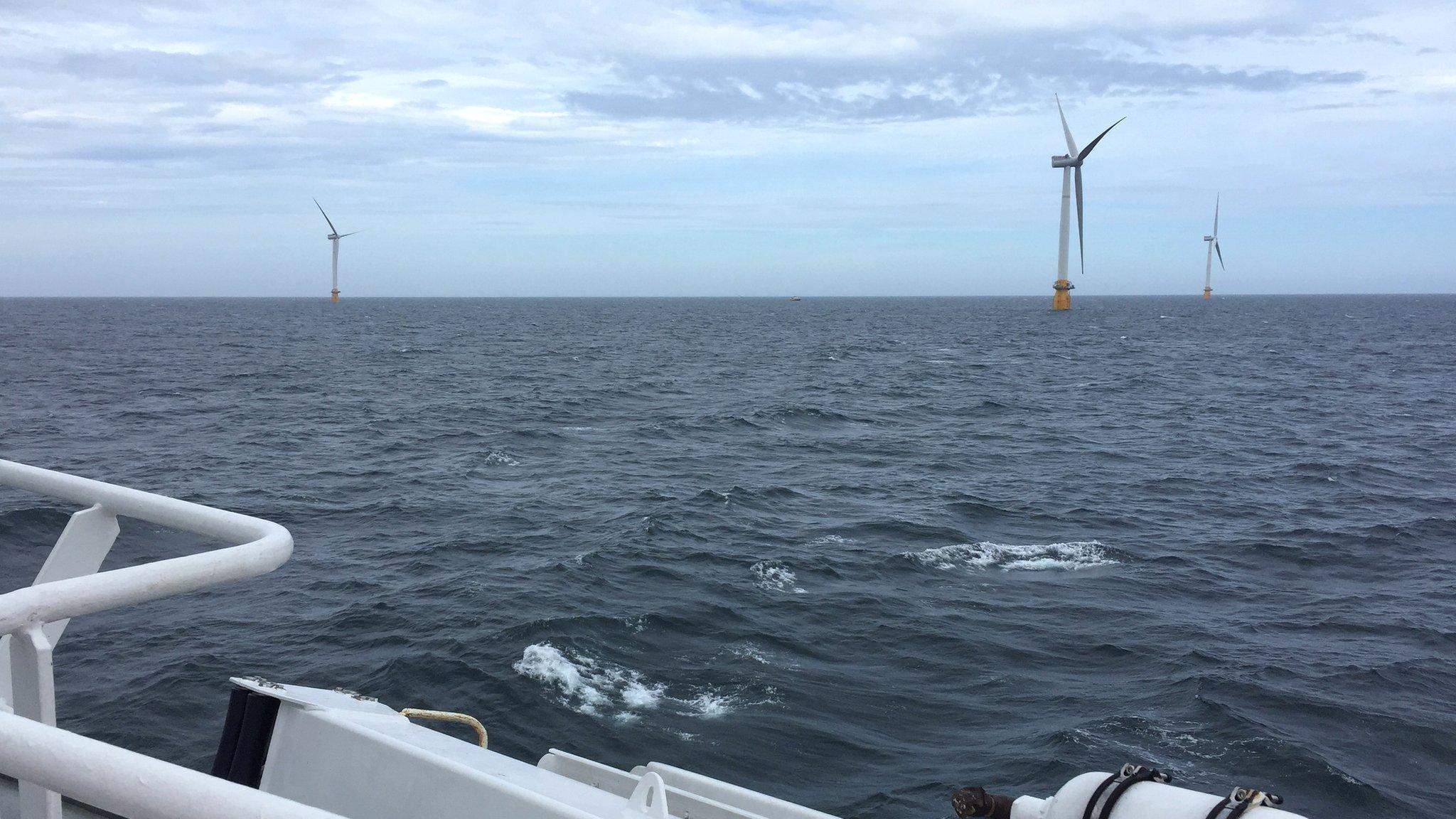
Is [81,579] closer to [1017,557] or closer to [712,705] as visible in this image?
[712,705]

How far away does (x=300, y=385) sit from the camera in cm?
5591

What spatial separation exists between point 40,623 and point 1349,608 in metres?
21.6

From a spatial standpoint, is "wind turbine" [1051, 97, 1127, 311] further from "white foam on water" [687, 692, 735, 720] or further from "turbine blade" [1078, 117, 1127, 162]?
"white foam on water" [687, 692, 735, 720]

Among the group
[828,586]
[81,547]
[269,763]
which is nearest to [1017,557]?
[828,586]

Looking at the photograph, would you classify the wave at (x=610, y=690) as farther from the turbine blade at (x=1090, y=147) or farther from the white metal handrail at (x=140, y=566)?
the turbine blade at (x=1090, y=147)

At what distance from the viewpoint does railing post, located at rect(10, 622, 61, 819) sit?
3176 millimetres

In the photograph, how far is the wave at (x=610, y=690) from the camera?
14.5 m

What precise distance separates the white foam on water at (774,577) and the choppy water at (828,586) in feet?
0.57

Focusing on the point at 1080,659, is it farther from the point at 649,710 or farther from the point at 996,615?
the point at 649,710

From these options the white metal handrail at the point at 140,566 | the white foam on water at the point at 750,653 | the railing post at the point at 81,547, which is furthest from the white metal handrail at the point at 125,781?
the white foam on water at the point at 750,653

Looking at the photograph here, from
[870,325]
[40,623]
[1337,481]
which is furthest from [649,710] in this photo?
[870,325]

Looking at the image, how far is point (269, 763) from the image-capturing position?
200 inches

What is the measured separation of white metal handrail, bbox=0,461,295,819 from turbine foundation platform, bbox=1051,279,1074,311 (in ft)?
577

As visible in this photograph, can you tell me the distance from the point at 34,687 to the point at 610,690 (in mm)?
12289
